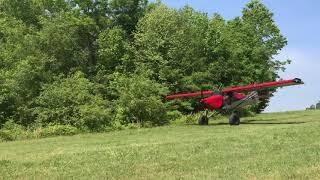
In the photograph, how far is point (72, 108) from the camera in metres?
26.1

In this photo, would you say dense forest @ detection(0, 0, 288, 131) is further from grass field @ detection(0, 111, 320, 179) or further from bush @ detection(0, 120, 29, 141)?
grass field @ detection(0, 111, 320, 179)

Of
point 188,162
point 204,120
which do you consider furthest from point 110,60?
point 188,162

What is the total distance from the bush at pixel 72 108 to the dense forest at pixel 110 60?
5 cm

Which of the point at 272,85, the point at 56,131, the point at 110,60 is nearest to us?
the point at 56,131

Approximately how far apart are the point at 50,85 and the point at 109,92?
392 cm

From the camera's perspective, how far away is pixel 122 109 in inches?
1059

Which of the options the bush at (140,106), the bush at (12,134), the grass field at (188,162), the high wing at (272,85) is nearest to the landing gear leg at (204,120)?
the high wing at (272,85)

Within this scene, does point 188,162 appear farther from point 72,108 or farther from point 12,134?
point 72,108

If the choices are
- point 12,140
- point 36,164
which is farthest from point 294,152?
point 12,140

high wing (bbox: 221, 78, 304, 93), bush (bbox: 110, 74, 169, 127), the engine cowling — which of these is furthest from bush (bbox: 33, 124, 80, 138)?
high wing (bbox: 221, 78, 304, 93)

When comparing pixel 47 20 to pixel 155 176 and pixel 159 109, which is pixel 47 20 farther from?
pixel 155 176

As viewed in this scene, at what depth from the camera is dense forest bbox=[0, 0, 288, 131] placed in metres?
26.9

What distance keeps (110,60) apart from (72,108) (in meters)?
9.23

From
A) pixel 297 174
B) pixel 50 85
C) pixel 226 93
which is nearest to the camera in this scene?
pixel 297 174
